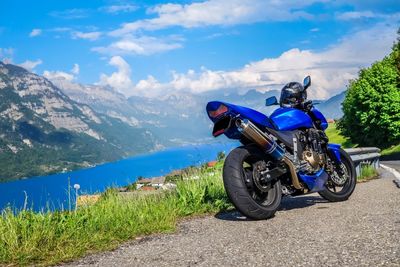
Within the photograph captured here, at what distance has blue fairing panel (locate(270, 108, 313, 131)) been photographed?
7340 mm

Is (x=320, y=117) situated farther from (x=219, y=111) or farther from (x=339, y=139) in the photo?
(x=339, y=139)

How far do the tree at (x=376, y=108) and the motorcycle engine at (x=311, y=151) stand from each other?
35.4 metres

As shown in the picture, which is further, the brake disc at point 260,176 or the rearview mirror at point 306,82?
the rearview mirror at point 306,82

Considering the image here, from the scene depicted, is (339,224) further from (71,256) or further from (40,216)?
(40,216)

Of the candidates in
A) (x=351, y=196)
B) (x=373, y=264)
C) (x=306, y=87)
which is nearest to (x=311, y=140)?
(x=306, y=87)

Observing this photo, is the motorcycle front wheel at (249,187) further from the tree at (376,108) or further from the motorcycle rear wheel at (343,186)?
the tree at (376,108)

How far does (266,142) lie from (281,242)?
209 cm

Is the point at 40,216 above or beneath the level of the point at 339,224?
above

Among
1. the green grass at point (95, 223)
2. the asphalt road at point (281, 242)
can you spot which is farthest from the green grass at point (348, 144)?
the asphalt road at point (281, 242)

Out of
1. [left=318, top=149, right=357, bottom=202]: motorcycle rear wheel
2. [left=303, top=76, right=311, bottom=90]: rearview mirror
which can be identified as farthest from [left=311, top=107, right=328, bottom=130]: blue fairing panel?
[left=318, top=149, right=357, bottom=202]: motorcycle rear wheel

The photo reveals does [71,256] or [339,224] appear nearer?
[71,256]

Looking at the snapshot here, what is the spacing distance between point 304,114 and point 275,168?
162 centimetres

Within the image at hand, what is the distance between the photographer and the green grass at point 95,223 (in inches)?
180

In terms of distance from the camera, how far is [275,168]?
666 centimetres
